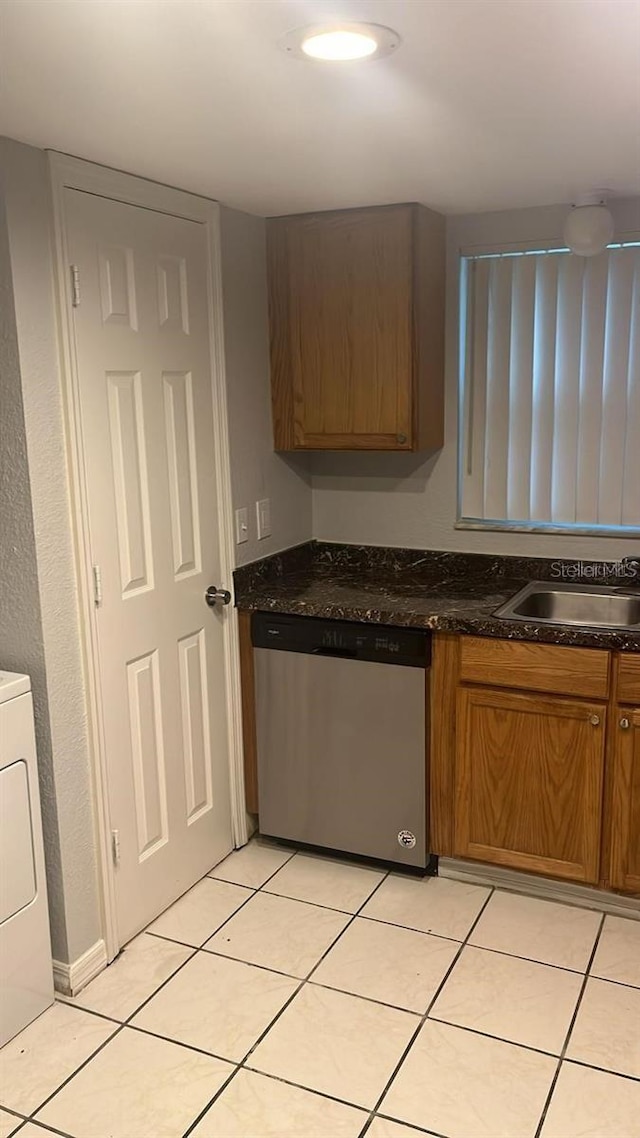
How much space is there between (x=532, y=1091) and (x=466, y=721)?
1048mm

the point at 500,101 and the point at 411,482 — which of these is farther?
the point at 411,482

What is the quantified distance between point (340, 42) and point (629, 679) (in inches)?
72.4

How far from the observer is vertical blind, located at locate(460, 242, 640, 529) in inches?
120

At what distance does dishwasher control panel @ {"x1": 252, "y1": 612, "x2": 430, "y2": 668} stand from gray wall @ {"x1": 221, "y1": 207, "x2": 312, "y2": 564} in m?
0.27

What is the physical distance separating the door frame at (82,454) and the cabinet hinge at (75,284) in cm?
1

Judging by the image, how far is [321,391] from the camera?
318 centimetres

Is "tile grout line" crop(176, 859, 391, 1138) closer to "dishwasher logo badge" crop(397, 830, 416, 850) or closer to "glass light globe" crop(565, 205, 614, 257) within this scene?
"dishwasher logo badge" crop(397, 830, 416, 850)

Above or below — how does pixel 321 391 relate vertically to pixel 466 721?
above

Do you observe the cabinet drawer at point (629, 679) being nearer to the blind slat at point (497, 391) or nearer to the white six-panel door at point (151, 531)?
the blind slat at point (497, 391)

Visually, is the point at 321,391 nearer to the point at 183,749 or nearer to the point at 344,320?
the point at 344,320

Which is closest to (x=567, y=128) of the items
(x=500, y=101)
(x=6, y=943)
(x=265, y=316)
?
(x=500, y=101)

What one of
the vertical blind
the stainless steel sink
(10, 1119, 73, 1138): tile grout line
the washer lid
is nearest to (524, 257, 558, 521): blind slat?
the vertical blind

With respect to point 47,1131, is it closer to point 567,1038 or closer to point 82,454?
point 567,1038

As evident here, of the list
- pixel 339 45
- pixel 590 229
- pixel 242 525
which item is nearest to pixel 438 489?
pixel 242 525
